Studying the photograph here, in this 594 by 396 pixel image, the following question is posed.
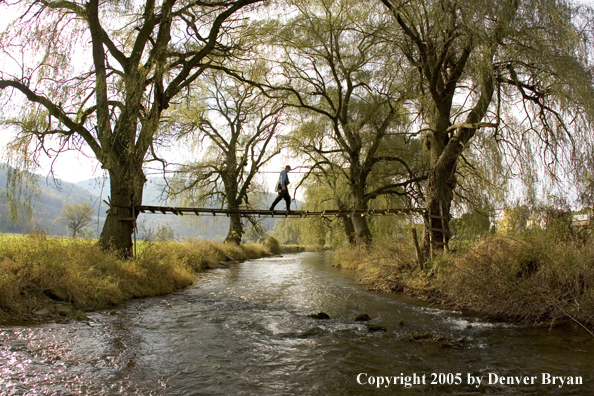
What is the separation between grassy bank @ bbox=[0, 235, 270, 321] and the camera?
634cm

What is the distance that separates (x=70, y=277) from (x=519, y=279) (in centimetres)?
857

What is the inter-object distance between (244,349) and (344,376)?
1.57 meters

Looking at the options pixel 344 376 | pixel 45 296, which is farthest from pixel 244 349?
pixel 45 296

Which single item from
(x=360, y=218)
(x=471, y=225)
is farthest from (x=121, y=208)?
(x=360, y=218)

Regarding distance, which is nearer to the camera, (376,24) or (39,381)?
(39,381)

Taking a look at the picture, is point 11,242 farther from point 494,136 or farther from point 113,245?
point 494,136

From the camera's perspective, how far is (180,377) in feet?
13.4

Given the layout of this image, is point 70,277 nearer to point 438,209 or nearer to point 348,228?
point 438,209

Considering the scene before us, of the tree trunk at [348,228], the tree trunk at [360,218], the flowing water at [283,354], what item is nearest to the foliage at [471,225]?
the flowing water at [283,354]

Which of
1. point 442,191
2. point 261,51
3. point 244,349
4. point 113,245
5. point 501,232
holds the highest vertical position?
point 261,51

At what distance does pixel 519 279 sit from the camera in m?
6.88

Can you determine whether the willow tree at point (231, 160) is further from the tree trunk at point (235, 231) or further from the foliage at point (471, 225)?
the foliage at point (471, 225)

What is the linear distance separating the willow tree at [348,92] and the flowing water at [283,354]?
26.7 ft

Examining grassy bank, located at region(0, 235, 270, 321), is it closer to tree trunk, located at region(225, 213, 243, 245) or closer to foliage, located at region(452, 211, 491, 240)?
foliage, located at region(452, 211, 491, 240)
